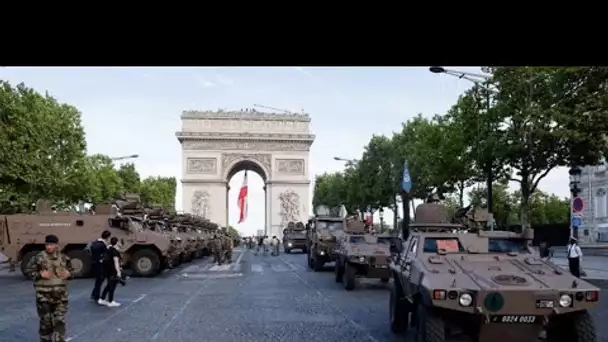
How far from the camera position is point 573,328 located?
31.9ft

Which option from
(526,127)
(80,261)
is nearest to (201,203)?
(80,261)

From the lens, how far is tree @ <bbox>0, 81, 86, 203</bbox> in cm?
3997

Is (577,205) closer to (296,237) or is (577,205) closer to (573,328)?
(573,328)

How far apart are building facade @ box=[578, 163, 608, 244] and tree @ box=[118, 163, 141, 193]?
4175 cm

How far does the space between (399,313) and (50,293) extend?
5.30 meters

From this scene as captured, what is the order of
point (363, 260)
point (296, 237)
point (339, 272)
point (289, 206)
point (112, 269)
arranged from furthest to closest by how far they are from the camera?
point (289, 206), point (296, 237), point (339, 272), point (363, 260), point (112, 269)

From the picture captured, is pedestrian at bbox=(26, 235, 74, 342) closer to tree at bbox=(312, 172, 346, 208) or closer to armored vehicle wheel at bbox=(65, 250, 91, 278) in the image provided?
armored vehicle wheel at bbox=(65, 250, 91, 278)

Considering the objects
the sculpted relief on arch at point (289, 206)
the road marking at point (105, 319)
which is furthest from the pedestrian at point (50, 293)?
the sculpted relief on arch at point (289, 206)

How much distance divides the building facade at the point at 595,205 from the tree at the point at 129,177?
41751 mm

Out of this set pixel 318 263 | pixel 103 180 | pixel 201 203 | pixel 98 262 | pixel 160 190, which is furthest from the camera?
pixel 160 190
